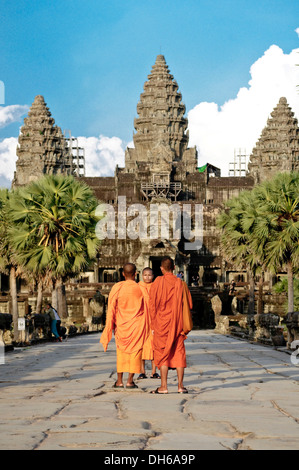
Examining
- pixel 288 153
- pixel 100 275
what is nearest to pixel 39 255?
pixel 100 275

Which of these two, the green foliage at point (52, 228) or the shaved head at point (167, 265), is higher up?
the green foliage at point (52, 228)

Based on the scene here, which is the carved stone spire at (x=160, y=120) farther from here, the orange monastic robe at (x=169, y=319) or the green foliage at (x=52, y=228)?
the orange monastic robe at (x=169, y=319)

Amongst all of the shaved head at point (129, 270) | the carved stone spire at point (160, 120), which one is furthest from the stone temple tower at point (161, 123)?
the shaved head at point (129, 270)

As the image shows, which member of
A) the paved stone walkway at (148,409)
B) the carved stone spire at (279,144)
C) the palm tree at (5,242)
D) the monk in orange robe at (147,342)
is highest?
the carved stone spire at (279,144)

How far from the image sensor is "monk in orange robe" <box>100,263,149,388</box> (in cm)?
1057

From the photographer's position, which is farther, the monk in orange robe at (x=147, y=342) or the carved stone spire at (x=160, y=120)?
the carved stone spire at (x=160, y=120)

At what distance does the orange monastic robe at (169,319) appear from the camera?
10.3 metres

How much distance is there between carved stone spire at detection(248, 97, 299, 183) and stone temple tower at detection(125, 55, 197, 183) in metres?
9.42

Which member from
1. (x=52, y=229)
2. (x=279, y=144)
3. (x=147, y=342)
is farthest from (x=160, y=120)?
(x=147, y=342)

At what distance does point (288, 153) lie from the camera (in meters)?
92.2

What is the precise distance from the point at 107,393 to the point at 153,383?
1652mm

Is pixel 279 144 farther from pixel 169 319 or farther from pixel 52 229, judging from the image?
pixel 169 319

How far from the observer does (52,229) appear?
2800 centimetres

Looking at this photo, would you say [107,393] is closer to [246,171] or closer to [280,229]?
[280,229]
